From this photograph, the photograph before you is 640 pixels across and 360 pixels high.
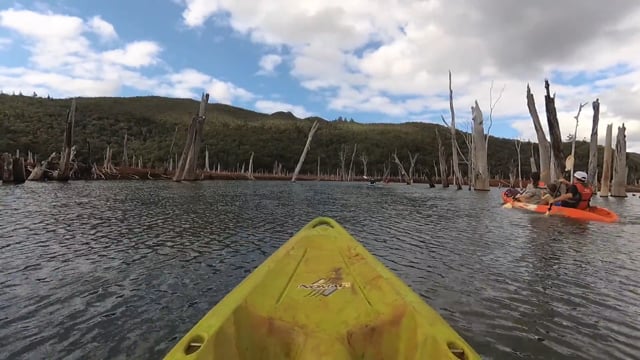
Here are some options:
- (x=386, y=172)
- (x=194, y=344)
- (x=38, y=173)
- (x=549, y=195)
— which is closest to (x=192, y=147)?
(x=38, y=173)

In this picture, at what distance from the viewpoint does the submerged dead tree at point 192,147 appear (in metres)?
45.0

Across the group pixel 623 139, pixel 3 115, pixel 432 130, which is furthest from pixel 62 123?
pixel 432 130

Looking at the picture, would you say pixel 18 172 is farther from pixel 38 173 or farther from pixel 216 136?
pixel 216 136

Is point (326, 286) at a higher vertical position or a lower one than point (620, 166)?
lower

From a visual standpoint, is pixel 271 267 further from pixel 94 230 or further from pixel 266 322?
pixel 94 230

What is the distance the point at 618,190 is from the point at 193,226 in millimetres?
40927

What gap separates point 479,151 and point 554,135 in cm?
1597

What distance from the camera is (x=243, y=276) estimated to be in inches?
297

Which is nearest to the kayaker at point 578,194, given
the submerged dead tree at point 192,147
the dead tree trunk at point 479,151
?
the dead tree trunk at point 479,151

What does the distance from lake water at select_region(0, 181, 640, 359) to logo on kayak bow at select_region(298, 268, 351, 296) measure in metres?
1.61

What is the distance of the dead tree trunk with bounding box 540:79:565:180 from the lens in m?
26.6

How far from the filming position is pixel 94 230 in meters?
12.0

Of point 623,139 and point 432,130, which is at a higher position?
point 432,130

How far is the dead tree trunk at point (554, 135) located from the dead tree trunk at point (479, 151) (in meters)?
15.3
